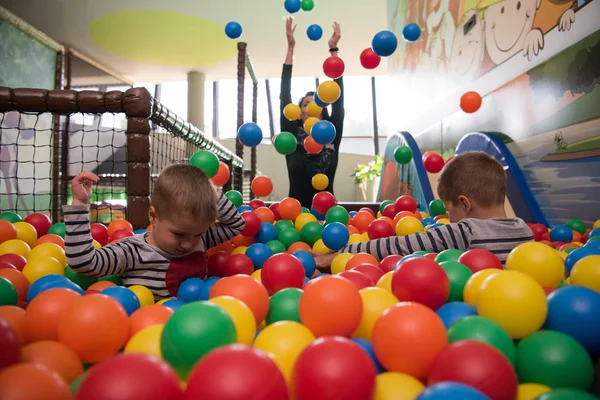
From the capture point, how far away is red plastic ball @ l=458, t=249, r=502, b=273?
105 centimetres

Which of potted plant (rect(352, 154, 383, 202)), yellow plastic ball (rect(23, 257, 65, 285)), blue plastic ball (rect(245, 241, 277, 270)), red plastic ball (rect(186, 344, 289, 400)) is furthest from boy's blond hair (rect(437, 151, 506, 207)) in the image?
potted plant (rect(352, 154, 383, 202))

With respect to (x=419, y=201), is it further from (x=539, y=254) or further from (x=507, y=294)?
(x=507, y=294)

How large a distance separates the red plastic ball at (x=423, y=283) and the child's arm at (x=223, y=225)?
2.22 ft

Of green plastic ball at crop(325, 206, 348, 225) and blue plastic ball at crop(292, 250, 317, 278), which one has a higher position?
green plastic ball at crop(325, 206, 348, 225)

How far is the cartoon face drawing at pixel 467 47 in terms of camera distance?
9.29ft

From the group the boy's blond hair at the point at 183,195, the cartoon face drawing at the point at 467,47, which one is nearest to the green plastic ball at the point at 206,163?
the boy's blond hair at the point at 183,195

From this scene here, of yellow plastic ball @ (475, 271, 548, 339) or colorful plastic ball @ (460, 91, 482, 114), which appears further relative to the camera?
colorful plastic ball @ (460, 91, 482, 114)

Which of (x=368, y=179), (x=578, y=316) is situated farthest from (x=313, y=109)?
(x=368, y=179)

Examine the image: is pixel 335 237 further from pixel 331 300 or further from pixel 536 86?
pixel 536 86

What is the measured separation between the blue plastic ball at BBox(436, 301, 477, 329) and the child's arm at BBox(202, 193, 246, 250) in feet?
2.51

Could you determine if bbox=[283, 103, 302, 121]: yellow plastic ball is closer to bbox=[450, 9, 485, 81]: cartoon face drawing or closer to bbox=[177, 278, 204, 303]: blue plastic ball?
bbox=[450, 9, 485, 81]: cartoon face drawing

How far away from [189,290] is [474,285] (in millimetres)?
684

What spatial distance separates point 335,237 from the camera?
5.29 ft

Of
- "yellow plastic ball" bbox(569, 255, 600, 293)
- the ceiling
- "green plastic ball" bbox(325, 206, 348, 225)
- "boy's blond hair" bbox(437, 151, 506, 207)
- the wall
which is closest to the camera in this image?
"yellow plastic ball" bbox(569, 255, 600, 293)
